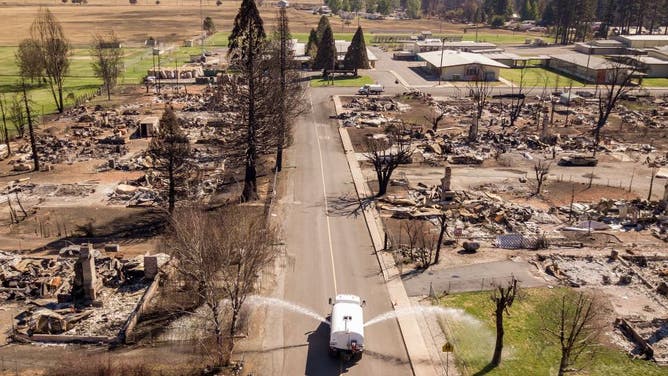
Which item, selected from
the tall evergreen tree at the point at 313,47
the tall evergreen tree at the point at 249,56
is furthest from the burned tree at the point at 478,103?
the tall evergreen tree at the point at 313,47

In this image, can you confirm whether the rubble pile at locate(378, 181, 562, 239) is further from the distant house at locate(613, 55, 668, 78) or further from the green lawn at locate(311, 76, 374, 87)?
the distant house at locate(613, 55, 668, 78)

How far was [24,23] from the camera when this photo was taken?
17700 cm

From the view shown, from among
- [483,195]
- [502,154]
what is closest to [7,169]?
[483,195]

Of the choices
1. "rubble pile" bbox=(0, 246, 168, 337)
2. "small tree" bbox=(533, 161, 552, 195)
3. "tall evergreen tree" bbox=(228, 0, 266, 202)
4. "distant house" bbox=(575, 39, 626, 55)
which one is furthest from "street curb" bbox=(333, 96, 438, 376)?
"distant house" bbox=(575, 39, 626, 55)

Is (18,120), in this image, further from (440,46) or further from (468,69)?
(440,46)

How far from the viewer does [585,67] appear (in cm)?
10762

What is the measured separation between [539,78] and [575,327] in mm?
91190

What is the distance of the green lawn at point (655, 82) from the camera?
4058 inches

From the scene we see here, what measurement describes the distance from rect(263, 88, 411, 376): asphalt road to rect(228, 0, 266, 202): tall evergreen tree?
381 cm

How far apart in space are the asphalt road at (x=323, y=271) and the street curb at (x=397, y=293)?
1.31ft

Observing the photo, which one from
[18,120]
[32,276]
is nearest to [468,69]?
[18,120]

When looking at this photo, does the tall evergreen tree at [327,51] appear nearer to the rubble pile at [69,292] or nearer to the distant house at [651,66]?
the distant house at [651,66]

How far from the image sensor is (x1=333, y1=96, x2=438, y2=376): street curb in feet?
92.8

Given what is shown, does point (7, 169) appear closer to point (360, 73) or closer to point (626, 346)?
point (626, 346)
